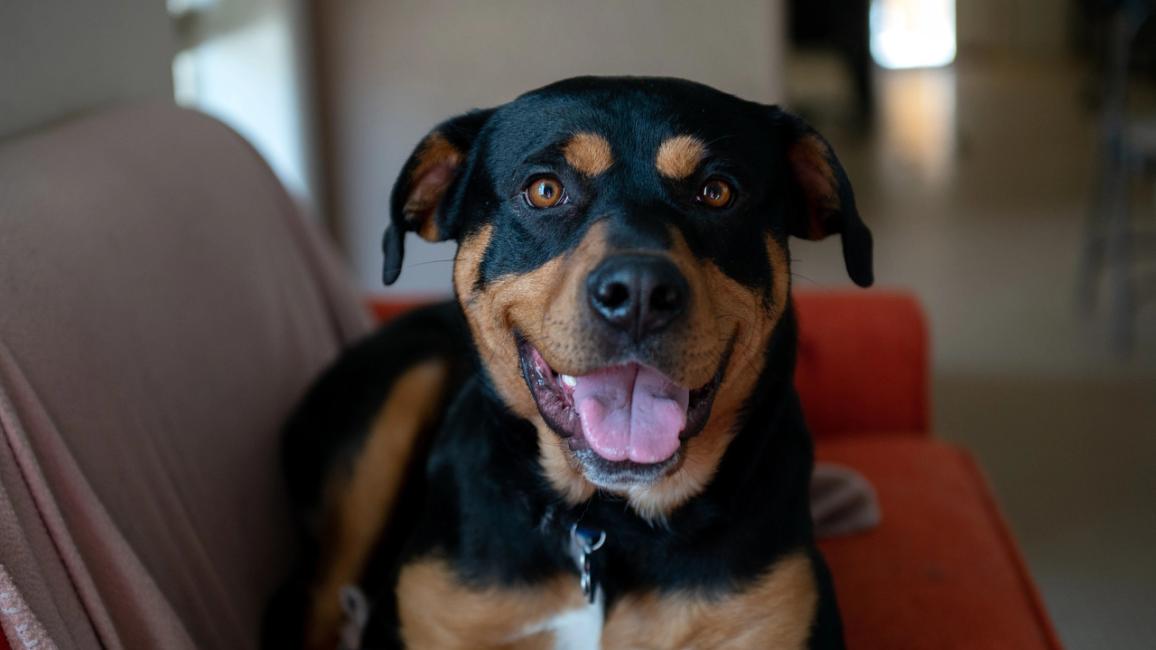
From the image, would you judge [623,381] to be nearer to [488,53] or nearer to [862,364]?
[862,364]

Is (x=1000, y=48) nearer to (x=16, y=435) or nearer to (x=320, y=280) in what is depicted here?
(x=320, y=280)

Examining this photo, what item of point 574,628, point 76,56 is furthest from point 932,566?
point 76,56

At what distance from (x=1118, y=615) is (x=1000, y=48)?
435 inches

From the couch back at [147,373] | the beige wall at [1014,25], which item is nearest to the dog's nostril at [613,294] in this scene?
the couch back at [147,373]

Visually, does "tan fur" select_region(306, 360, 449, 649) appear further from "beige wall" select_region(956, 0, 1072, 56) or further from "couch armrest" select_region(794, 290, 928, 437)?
"beige wall" select_region(956, 0, 1072, 56)

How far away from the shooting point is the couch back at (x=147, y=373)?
1527 mm

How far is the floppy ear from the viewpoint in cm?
171

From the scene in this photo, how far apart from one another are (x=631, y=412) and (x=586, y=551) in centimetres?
23

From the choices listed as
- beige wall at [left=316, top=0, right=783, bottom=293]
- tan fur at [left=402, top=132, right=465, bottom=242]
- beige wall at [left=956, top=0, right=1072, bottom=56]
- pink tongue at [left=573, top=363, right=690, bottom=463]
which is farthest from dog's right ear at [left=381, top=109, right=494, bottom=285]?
beige wall at [left=956, top=0, right=1072, bottom=56]

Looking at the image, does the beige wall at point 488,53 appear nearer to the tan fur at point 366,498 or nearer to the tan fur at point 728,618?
the tan fur at point 366,498

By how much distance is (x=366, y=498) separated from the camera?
2234mm

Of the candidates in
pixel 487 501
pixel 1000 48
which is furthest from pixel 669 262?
pixel 1000 48

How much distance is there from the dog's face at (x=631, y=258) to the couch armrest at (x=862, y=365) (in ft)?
3.10

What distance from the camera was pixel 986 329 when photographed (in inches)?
191
